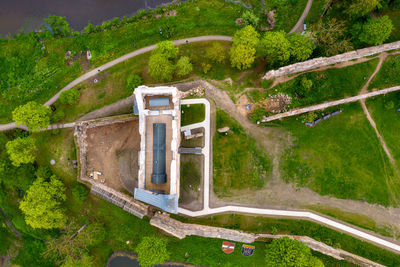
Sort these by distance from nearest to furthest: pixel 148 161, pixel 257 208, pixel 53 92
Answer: pixel 148 161, pixel 257 208, pixel 53 92

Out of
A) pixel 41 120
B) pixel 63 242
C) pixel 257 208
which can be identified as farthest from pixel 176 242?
pixel 41 120

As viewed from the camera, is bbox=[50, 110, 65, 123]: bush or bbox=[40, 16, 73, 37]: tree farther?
bbox=[40, 16, 73, 37]: tree

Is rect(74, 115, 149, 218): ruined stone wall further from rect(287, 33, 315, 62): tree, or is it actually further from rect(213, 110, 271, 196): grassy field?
rect(287, 33, 315, 62): tree

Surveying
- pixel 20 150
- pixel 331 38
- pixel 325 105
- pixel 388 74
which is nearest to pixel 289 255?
pixel 325 105

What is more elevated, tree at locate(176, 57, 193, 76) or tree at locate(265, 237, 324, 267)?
tree at locate(176, 57, 193, 76)

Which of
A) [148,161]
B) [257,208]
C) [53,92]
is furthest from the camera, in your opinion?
[53,92]

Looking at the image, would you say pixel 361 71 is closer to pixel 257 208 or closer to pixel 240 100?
pixel 240 100

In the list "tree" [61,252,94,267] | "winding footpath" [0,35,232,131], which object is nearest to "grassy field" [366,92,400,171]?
"winding footpath" [0,35,232,131]
